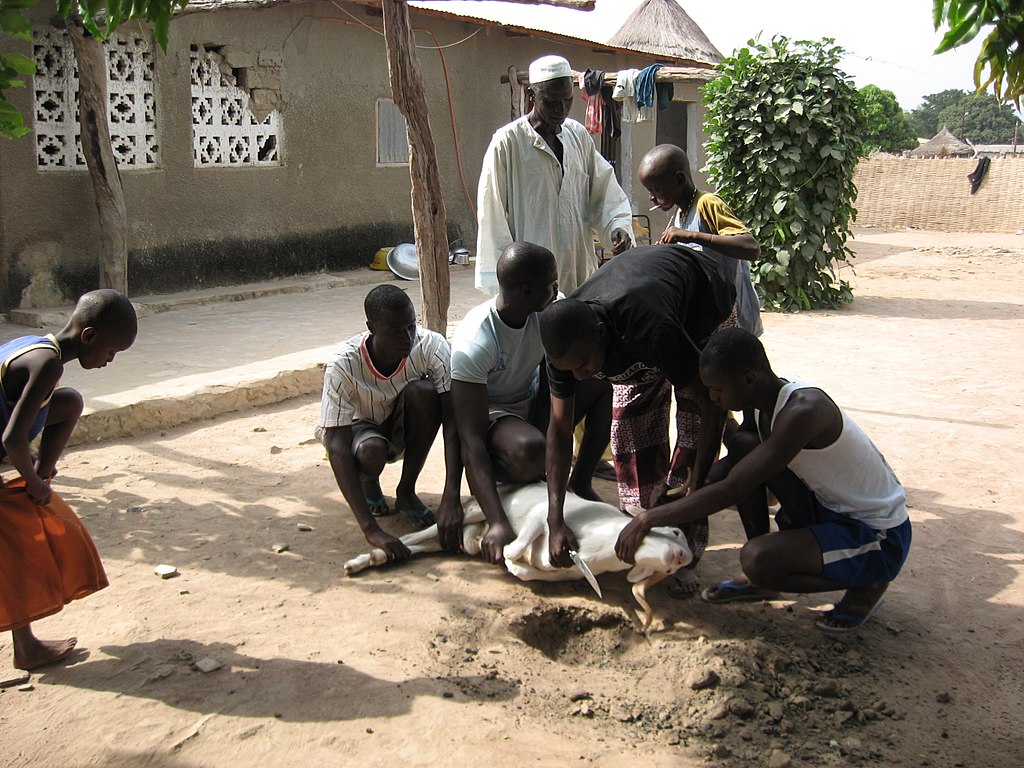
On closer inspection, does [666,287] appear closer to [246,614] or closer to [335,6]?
[246,614]

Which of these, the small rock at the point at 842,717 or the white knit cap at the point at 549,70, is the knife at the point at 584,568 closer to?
the small rock at the point at 842,717

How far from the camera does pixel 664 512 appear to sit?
2.96 metres

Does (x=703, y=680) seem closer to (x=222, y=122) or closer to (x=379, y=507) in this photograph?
(x=379, y=507)

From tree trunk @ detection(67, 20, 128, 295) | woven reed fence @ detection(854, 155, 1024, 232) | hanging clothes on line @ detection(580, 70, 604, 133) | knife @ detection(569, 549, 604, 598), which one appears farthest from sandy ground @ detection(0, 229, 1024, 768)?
woven reed fence @ detection(854, 155, 1024, 232)

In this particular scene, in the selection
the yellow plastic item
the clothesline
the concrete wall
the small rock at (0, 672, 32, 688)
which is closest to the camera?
the small rock at (0, 672, 32, 688)

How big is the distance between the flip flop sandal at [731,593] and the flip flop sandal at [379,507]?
137 centimetres

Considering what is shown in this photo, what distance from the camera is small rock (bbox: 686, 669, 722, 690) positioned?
270 centimetres

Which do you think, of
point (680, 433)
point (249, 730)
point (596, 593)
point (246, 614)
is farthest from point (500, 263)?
point (249, 730)

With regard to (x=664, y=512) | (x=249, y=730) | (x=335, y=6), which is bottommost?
(x=249, y=730)

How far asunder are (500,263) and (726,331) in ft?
3.03

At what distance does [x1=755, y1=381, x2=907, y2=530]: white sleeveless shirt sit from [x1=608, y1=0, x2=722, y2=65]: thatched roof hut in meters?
18.7

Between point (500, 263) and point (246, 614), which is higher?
point (500, 263)

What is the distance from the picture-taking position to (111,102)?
8.51m

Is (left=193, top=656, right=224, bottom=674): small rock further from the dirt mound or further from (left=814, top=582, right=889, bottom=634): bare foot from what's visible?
(left=814, top=582, right=889, bottom=634): bare foot
